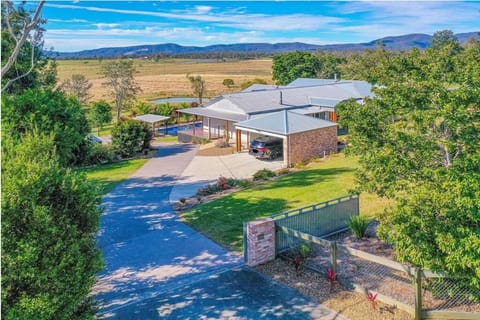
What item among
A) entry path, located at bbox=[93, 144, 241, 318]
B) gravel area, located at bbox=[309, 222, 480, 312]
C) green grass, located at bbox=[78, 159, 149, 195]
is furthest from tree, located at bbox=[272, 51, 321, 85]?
gravel area, located at bbox=[309, 222, 480, 312]

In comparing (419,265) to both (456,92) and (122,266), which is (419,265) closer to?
(456,92)

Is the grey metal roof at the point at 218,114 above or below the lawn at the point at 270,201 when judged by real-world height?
above

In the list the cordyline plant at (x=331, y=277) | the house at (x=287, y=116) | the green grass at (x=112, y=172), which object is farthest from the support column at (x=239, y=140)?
the cordyline plant at (x=331, y=277)

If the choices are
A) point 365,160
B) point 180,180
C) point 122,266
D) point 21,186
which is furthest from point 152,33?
point 21,186

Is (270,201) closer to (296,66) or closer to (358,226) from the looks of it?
(358,226)

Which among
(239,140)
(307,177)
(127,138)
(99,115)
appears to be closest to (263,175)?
(307,177)

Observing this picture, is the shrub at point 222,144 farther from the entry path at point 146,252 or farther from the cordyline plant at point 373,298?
the cordyline plant at point 373,298
